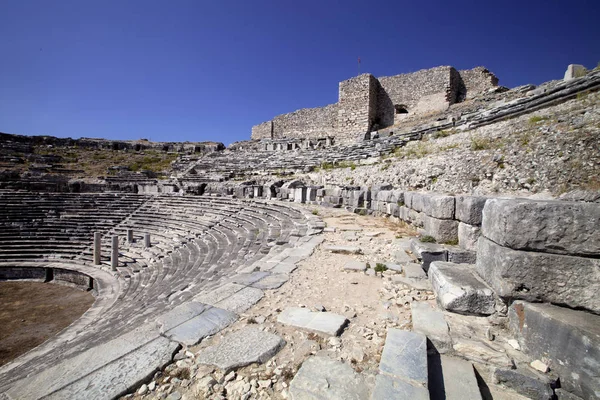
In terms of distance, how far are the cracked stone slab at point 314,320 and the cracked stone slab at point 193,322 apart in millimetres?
512

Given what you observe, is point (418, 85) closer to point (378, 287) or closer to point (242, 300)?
point (378, 287)

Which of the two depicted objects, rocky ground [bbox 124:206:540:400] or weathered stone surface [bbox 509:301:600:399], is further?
rocky ground [bbox 124:206:540:400]

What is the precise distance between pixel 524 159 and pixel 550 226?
Answer: 17.9 feet

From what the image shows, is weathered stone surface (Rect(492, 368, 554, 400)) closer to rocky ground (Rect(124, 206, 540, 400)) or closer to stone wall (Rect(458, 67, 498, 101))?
rocky ground (Rect(124, 206, 540, 400))

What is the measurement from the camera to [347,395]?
1.55 metres

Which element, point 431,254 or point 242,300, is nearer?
point 242,300

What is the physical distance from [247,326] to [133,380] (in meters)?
0.90

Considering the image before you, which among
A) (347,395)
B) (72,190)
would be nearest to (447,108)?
(347,395)

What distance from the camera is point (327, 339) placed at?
2.16m

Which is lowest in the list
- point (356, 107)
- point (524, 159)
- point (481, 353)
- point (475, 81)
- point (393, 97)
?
point (481, 353)

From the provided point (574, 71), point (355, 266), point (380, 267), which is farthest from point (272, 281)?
point (574, 71)

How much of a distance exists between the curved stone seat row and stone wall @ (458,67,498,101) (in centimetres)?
2173

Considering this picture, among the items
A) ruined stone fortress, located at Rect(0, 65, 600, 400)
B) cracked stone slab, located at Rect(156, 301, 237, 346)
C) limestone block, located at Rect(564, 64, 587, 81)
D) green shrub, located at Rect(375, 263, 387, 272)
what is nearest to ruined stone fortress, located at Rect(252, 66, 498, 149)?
limestone block, located at Rect(564, 64, 587, 81)

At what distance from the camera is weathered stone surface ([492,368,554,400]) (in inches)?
63.9
